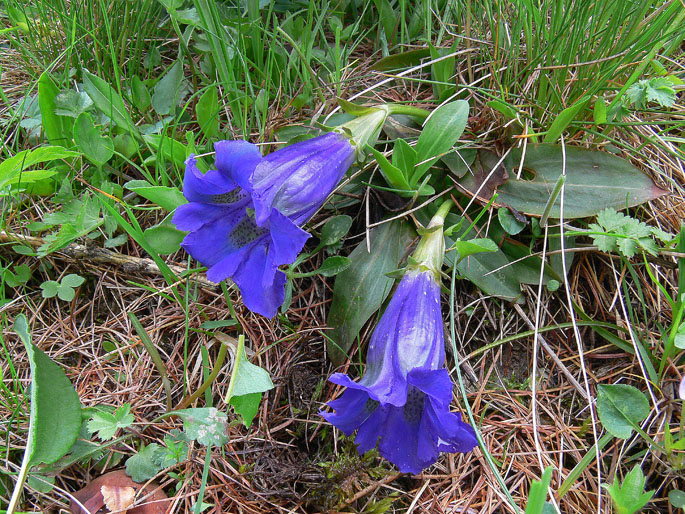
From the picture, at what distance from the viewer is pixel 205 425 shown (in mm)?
1283

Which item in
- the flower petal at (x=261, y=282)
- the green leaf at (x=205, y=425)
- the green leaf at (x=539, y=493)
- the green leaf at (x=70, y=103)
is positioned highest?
the green leaf at (x=70, y=103)

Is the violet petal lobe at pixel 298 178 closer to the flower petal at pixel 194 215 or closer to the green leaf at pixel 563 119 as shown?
the flower petal at pixel 194 215

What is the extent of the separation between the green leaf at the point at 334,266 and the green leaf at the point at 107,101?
0.67 meters

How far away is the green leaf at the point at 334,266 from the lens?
59.0 inches

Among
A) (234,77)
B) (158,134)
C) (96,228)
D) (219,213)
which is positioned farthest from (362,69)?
(96,228)

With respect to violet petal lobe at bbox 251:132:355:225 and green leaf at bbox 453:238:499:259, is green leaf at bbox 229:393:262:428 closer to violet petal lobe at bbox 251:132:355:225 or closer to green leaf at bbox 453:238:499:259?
violet petal lobe at bbox 251:132:355:225

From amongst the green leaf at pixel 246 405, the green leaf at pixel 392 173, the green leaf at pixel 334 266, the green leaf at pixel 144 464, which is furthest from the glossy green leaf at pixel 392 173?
the green leaf at pixel 144 464

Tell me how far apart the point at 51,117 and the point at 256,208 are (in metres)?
0.86

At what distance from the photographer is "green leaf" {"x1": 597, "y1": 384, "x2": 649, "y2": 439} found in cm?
127

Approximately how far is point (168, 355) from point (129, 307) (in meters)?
0.18

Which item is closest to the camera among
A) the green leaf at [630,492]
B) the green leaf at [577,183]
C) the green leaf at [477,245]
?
the green leaf at [630,492]

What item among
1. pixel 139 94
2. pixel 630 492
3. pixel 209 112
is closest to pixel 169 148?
pixel 209 112

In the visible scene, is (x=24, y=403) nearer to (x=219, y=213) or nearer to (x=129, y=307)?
(x=129, y=307)

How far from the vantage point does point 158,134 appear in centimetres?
173
